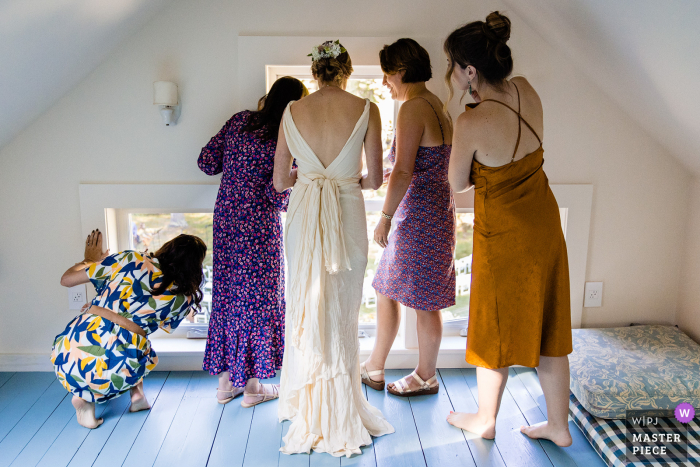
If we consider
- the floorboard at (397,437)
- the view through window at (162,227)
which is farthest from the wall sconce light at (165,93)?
the floorboard at (397,437)

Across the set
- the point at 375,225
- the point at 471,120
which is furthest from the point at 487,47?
A: the point at 375,225

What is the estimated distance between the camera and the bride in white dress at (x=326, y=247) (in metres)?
1.90

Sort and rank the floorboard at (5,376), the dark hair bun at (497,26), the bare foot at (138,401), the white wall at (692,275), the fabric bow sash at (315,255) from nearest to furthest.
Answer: the dark hair bun at (497,26) → the fabric bow sash at (315,255) → the bare foot at (138,401) → the floorboard at (5,376) → the white wall at (692,275)

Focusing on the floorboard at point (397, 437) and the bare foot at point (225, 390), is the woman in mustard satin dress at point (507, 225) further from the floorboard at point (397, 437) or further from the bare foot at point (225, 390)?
the bare foot at point (225, 390)

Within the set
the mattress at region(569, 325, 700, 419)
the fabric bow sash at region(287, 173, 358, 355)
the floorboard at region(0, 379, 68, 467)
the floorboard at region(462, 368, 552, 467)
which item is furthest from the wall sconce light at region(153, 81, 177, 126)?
the mattress at region(569, 325, 700, 419)

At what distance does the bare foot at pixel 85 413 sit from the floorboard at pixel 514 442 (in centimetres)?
167

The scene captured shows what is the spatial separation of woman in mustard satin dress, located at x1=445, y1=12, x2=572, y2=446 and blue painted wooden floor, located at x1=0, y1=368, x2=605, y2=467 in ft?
0.77

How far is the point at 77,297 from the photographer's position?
261 cm

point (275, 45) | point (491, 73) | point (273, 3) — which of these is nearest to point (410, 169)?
point (491, 73)

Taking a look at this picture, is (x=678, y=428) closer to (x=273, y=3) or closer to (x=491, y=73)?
(x=491, y=73)

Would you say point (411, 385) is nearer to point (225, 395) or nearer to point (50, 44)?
point (225, 395)

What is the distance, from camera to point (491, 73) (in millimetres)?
1787

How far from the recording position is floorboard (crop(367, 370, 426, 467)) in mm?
1971

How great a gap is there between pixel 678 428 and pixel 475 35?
1.78 metres
